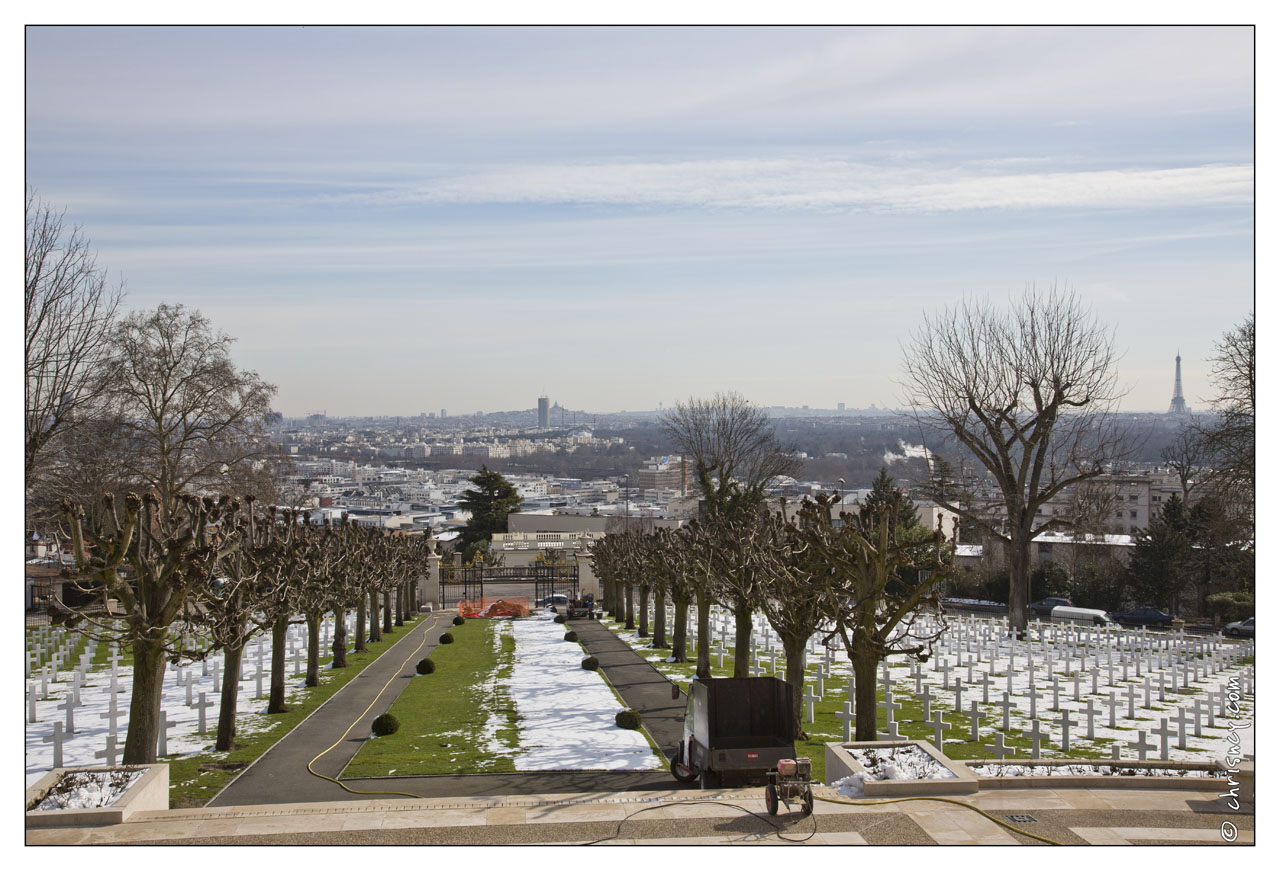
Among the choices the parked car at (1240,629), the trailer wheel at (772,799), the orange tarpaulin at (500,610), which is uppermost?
the trailer wheel at (772,799)

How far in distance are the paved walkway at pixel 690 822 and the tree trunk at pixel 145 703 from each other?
4.12m

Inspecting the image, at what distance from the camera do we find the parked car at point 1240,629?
39125mm

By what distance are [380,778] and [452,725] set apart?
210 inches

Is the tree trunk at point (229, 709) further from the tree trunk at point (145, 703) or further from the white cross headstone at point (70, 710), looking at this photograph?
the tree trunk at point (145, 703)

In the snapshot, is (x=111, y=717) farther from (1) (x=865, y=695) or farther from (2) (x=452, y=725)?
(1) (x=865, y=695)

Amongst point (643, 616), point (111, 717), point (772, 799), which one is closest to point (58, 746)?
point (111, 717)

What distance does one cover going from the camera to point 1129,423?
138ft

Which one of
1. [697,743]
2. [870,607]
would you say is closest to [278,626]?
[697,743]

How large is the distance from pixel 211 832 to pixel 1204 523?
42.7 m

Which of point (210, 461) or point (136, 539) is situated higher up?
point (210, 461)

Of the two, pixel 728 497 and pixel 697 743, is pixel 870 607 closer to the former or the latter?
pixel 697 743

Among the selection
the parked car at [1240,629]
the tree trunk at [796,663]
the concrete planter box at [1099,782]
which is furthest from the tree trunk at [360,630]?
the parked car at [1240,629]

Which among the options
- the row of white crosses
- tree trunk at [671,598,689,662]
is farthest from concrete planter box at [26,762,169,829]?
tree trunk at [671,598,689,662]

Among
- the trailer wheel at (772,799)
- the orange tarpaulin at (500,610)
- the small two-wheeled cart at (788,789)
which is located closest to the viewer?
the small two-wheeled cart at (788,789)
